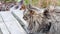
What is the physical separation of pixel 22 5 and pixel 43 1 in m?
1.30

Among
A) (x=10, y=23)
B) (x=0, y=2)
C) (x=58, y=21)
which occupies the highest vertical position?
(x=58, y=21)

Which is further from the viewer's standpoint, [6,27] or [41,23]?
[6,27]

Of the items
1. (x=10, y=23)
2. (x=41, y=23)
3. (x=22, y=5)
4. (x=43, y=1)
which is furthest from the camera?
(x=22, y=5)

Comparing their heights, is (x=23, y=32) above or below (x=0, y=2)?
above

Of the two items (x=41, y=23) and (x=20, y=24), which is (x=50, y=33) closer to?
(x=41, y=23)

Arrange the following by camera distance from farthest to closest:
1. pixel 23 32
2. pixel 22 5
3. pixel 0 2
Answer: pixel 0 2, pixel 22 5, pixel 23 32

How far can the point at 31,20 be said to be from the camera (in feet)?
4.22

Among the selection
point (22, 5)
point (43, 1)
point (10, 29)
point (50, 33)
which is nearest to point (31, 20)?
point (50, 33)

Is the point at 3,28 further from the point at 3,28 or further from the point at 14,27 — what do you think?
the point at 14,27

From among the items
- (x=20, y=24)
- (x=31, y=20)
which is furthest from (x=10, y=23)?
(x=31, y=20)

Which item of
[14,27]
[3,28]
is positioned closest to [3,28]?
[3,28]

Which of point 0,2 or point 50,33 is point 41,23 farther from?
point 0,2

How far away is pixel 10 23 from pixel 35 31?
18.1 inches

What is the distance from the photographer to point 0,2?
420 cm
